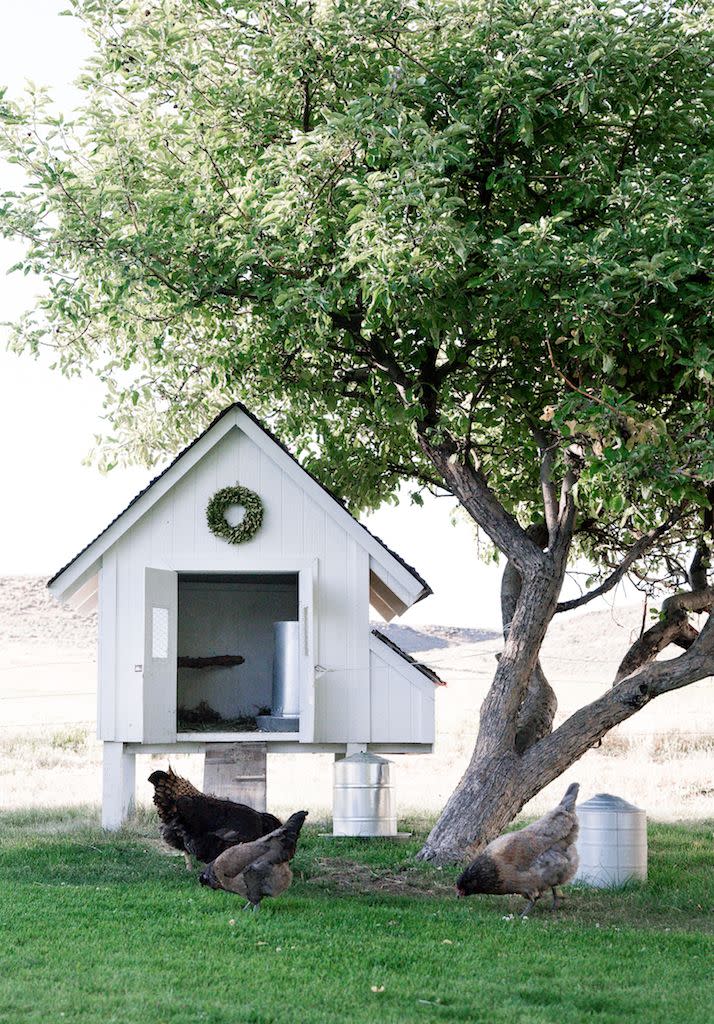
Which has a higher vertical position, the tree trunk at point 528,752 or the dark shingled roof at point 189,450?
the dark shingled roof at point 189,450

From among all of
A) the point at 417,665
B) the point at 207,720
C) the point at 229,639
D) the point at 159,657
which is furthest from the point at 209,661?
the point at 417,665

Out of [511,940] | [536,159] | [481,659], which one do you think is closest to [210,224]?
[536,159]

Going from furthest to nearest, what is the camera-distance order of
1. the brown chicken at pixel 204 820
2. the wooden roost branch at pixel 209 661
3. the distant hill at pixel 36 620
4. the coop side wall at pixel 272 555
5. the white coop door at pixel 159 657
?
1. the distant hill at pixel 36 620
2. the wooden roost branch at pixel 209 661
3. the coop side wall at pixel 272 555
4. the white coop door at pixel 159 657
5. the brown chicken at pixel 204 820

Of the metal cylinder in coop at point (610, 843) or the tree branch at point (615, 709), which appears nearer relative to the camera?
the metal cylinder in coop at point (610, 843)

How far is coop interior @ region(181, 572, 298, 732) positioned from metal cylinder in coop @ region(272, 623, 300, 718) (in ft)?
5.21

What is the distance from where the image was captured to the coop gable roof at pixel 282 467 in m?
16.1

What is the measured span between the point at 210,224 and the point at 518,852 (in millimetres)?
7001

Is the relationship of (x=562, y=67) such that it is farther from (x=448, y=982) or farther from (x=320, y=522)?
(x=448, y=982)

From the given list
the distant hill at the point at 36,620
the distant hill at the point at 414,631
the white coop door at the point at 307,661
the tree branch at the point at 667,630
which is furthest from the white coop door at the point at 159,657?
the distant hill at the point at 36,620

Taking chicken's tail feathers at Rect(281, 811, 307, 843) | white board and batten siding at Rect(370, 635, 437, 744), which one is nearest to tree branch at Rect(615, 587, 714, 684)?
white board and batten siding at Rect(370, 635, 437, 744)

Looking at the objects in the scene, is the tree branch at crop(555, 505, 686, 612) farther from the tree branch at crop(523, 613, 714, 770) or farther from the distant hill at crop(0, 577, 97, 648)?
the distant hill at crop(0, 577, 97, 648)

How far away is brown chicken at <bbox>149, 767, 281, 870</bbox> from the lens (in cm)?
1289

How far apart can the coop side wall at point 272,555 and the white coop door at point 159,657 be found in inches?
7.5

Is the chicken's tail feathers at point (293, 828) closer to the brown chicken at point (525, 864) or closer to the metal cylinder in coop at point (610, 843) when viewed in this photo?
the brown chicken at point (525, 864)
